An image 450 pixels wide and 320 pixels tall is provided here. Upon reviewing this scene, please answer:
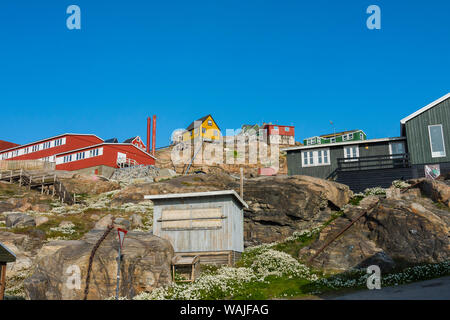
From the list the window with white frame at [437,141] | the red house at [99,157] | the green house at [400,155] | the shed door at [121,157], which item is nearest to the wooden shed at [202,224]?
the green house at [400,155]

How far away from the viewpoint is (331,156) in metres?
42.8

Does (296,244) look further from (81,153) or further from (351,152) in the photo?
Answer: (81,153)

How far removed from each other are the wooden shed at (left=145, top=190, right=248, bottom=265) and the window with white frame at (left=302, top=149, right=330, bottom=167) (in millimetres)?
21982

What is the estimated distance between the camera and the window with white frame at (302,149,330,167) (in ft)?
141

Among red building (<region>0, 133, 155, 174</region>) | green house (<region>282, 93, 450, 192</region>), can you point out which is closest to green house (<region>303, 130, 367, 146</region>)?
green house (<region>282, 93, 450, 192</region>)

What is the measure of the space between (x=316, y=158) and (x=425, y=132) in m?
12.0

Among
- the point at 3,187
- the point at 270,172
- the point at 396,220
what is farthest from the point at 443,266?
the point at 3,187

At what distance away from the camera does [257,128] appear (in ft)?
350

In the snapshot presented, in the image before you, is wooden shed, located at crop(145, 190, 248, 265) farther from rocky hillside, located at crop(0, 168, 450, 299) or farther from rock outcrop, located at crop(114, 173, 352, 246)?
rock outcrop, located at crop(114, 173, 352, 246)

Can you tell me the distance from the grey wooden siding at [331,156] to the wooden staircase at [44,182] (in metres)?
28.0

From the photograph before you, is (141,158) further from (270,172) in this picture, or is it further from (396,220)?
(396,220)

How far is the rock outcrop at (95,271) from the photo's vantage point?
601 inches

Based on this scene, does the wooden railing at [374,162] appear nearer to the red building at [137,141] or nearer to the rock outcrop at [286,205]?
the rock outcrop at [286,205]
